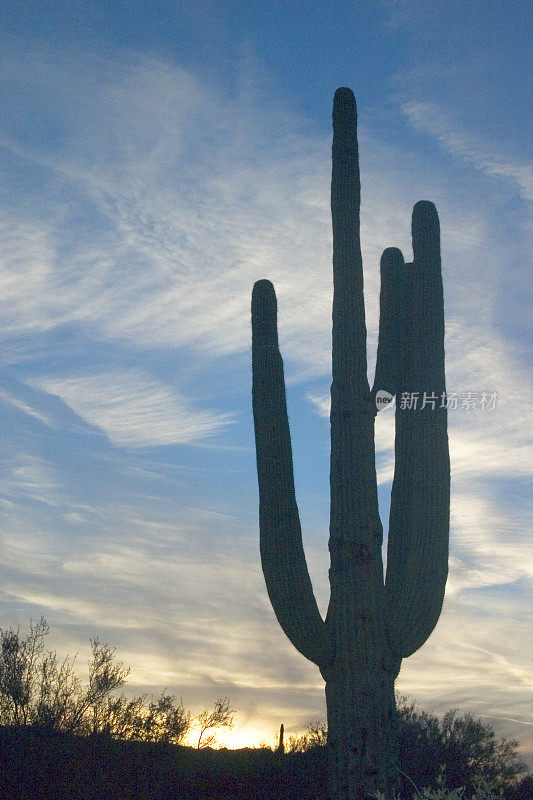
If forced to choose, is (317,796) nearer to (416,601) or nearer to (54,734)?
(54,734)

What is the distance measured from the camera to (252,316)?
30.5 feet

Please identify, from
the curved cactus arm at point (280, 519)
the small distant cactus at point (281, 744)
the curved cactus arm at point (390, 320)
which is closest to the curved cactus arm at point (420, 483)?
the curved cactus arm at point (390, 320)

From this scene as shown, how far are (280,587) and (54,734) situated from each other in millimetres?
6059

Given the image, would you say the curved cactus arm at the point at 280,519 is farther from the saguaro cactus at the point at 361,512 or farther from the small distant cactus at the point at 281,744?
the small distant cactus at the point at 281,744

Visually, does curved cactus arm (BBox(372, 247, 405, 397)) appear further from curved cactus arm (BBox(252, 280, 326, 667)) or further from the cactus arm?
curved cactus arm (BBox(252, 280, 326, 667))

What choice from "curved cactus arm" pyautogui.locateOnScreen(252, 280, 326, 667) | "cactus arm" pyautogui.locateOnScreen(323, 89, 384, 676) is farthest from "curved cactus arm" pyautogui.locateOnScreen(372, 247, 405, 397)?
"curved cactus arm" pyautogui.locateOnScreen(252, 280, 326, 667)

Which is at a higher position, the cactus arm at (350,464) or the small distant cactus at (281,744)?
the cactus arm at (350,464)

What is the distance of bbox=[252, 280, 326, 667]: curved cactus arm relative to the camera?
7.83m

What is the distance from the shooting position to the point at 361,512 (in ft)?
26.2

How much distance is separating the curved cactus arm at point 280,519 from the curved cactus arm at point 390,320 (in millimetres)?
1138

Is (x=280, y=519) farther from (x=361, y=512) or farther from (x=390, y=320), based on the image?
(x=390, y=320)

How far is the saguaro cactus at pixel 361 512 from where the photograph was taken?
751 centimetres

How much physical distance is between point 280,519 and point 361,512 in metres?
0.82

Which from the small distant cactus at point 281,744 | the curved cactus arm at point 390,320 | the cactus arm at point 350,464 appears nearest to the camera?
the cactus arm at point 350,464
